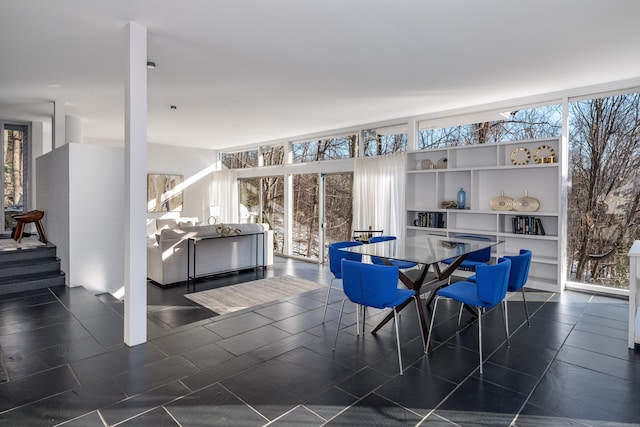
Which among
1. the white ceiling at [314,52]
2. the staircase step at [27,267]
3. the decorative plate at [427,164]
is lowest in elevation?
the staircase step at [27,267]

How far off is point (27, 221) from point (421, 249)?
5524mm

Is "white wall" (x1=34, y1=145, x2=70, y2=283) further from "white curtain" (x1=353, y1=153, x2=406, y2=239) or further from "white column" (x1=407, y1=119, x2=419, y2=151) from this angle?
"white column" (x1=407, y1=119, x2=419, y2=151)

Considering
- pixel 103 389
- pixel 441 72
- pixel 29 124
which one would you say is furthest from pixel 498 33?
pixel 29 124

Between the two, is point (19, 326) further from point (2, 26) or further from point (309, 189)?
point (309, 189)

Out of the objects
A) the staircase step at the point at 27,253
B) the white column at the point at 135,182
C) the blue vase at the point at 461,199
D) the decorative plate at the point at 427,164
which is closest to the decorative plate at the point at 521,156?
the blue vase at the point at 461,199

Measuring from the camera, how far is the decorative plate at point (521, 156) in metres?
5.34

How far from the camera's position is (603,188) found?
4.92m

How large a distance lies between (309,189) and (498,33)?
5.41 metres

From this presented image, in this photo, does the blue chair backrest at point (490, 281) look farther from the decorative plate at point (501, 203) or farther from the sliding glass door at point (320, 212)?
the sliding glass door at point (320, 212)

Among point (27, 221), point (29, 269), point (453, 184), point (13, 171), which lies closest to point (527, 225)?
point (453, 184)

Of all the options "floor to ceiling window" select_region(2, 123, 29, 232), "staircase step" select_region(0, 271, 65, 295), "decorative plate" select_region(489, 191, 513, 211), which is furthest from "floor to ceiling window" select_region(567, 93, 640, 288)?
"floor to ceiling window" select_region(2, 123, 29, 232)

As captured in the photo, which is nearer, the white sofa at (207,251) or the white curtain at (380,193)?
the white sofa at (207,251)

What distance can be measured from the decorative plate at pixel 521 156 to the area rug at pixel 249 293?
331 cm

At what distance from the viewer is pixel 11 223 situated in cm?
704
